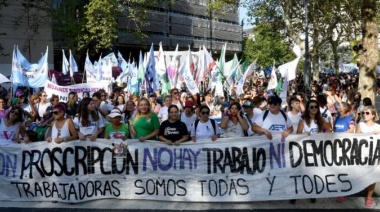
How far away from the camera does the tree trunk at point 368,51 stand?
45.2ft

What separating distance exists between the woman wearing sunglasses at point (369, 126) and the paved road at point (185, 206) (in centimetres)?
12

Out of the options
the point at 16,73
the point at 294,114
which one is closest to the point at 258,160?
the point at 294,114

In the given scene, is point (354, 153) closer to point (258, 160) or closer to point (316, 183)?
point (316, 183)

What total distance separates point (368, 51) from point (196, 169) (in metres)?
8.11

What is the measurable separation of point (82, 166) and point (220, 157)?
78.0 inches

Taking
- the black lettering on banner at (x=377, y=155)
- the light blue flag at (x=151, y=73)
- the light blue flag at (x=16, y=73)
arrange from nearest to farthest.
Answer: the black lettering on banner at (x=377, y=155) < the light blue flag at (x=151, y=73) < the light blue flag at (x=16, y=73)

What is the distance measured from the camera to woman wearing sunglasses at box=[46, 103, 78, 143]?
774 centimetres

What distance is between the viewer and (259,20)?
3588cm

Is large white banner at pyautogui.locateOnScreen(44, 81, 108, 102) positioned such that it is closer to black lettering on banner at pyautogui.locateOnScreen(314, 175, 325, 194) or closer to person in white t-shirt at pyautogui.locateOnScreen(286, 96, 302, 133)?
person in white t-shirt at pyautogui.locateOnScreen(286, 96, 302, 133)

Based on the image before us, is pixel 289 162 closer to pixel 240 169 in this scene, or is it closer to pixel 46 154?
pixel 240 169

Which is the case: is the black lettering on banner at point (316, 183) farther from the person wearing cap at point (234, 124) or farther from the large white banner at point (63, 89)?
the large white banner at point (63, 89)

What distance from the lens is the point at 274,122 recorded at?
25.3ft

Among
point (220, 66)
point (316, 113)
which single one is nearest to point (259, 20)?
point (220, 66)

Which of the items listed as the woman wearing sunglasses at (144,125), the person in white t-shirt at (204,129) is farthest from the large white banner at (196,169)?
the person in white t-shirt at (204,129)
